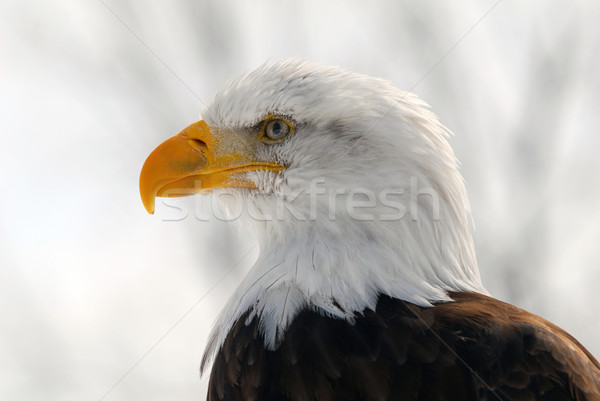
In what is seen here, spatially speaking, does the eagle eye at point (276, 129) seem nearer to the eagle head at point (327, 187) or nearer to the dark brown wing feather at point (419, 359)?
the eagle head at point (327, 187)

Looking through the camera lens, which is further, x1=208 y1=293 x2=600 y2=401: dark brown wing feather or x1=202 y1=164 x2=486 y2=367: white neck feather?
x1=202 y1=164 x2=486 y2=367: white neck feather

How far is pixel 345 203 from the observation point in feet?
8.46

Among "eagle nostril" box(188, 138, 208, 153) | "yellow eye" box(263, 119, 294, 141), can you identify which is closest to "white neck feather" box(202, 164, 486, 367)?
"yellow eye" box(263, 119, 294, 141)

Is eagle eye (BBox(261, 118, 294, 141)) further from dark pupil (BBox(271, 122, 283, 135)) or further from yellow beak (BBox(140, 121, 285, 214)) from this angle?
yellow beak (BBox(140, 121, 285, 214))

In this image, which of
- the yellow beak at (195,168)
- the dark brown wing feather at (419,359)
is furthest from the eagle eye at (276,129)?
the dark brown wing feather at (419,359)

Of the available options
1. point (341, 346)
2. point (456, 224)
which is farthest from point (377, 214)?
point (341, 346)

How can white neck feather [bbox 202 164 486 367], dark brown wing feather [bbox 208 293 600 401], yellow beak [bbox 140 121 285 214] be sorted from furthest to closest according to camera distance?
yellow beak [bbox 140 121 285 214]
white neck feather [bbox 202 164 486 367]
dark brown wing feather [bbox 208 293 600 401]

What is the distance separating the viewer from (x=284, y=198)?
9.10ft

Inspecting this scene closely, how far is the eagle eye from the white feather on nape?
4 cm

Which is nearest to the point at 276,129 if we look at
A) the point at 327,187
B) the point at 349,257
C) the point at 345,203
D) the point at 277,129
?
the point at 277,129

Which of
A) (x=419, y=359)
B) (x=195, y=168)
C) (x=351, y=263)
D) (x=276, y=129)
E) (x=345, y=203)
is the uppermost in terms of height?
(x=276, y=129)

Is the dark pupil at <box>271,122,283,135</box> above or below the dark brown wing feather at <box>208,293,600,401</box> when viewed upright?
above

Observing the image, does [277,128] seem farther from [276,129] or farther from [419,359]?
[419,359]

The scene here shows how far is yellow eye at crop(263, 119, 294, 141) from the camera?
2.77 m
